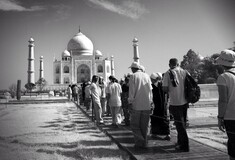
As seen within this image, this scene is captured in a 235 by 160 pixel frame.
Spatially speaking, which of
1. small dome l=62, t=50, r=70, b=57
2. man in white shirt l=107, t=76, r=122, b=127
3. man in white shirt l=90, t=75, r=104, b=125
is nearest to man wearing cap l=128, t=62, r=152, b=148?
man in white shirt l=107, t=76, r=122, b=127

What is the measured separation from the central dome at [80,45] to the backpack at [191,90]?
185 ft

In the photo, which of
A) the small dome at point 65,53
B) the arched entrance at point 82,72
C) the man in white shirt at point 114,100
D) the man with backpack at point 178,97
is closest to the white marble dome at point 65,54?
the small dome at point 65,53

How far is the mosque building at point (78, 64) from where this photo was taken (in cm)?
5628

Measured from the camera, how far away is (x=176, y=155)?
11.7ft

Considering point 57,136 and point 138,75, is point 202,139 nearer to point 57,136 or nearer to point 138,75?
point 138,75

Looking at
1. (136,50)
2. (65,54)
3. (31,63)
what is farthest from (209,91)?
(65,54)

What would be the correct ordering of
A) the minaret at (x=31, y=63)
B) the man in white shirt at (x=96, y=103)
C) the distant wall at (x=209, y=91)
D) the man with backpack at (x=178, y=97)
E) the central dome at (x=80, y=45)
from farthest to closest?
the central dome at (x=80, y=45), the minaret at (x=31, y=63), the distant wall at (x=209, y=91), the man in white shirt at (x=96, y=103), the man with backpack at (x=178, y=97)

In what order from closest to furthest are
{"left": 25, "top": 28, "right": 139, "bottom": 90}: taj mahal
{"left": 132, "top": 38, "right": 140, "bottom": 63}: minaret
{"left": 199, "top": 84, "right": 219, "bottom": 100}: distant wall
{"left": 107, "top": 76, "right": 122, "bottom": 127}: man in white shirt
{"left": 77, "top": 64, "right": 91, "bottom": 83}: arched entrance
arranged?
1. {"left": 107, "top": 76, "right": 122, "bottom": 127}: man in white shirt
2. {"left": 199, "top": 84, "right": 219, "bottom": 100}: distant wall
3. {"left": 132, "top": 38, "right": 140, "bottom": 63}: minaret
4. {"left": 25, "top": 28, "right": 139, "bottom": 90}: taj mahal
5. {"left": 77, "top": 64, "right": 91, "bottom": 83}: arched entrance

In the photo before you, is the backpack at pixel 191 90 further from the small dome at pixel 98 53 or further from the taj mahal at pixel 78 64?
the small dome at pixel 98 53

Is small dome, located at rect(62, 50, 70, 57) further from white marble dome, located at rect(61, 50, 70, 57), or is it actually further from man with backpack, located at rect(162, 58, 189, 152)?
man with backpack, located at rect(162, 58, 189, 152)

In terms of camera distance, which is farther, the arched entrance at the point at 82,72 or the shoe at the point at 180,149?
the arched entrance at the point at 82,72

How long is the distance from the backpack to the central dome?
185ft

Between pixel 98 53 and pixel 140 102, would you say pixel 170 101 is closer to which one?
pixel 140 102

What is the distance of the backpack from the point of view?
13.0 ft
